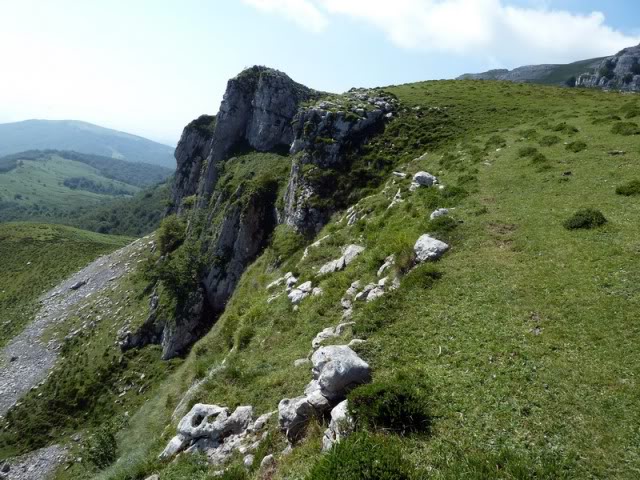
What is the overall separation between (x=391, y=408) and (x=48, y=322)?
79.6m

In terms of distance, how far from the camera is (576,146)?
2992 centimetres

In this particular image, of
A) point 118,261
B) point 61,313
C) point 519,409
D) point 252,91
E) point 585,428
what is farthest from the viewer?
point 118,261

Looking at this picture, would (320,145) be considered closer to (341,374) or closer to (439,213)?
(439,213)

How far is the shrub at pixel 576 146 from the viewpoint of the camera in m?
29.5

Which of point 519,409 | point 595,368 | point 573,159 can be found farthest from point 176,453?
point 573,159

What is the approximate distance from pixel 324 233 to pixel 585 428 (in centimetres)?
2866

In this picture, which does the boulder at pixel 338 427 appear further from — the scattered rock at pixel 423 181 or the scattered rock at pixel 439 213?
the scattered rock at pixel 423 181

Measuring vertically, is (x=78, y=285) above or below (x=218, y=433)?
below

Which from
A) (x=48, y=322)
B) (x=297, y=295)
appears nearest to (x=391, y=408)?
(x=297, y=295)

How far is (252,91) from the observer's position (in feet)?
250

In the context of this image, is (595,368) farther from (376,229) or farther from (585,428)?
(376,229)

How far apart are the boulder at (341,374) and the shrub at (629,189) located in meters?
18.3

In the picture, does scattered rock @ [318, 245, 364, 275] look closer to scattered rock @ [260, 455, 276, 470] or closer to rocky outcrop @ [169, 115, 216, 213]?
scattered rock @ [260, 455, 276, 470]

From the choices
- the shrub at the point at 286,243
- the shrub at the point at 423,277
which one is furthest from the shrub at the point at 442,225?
the shrub at the point at 286,243
